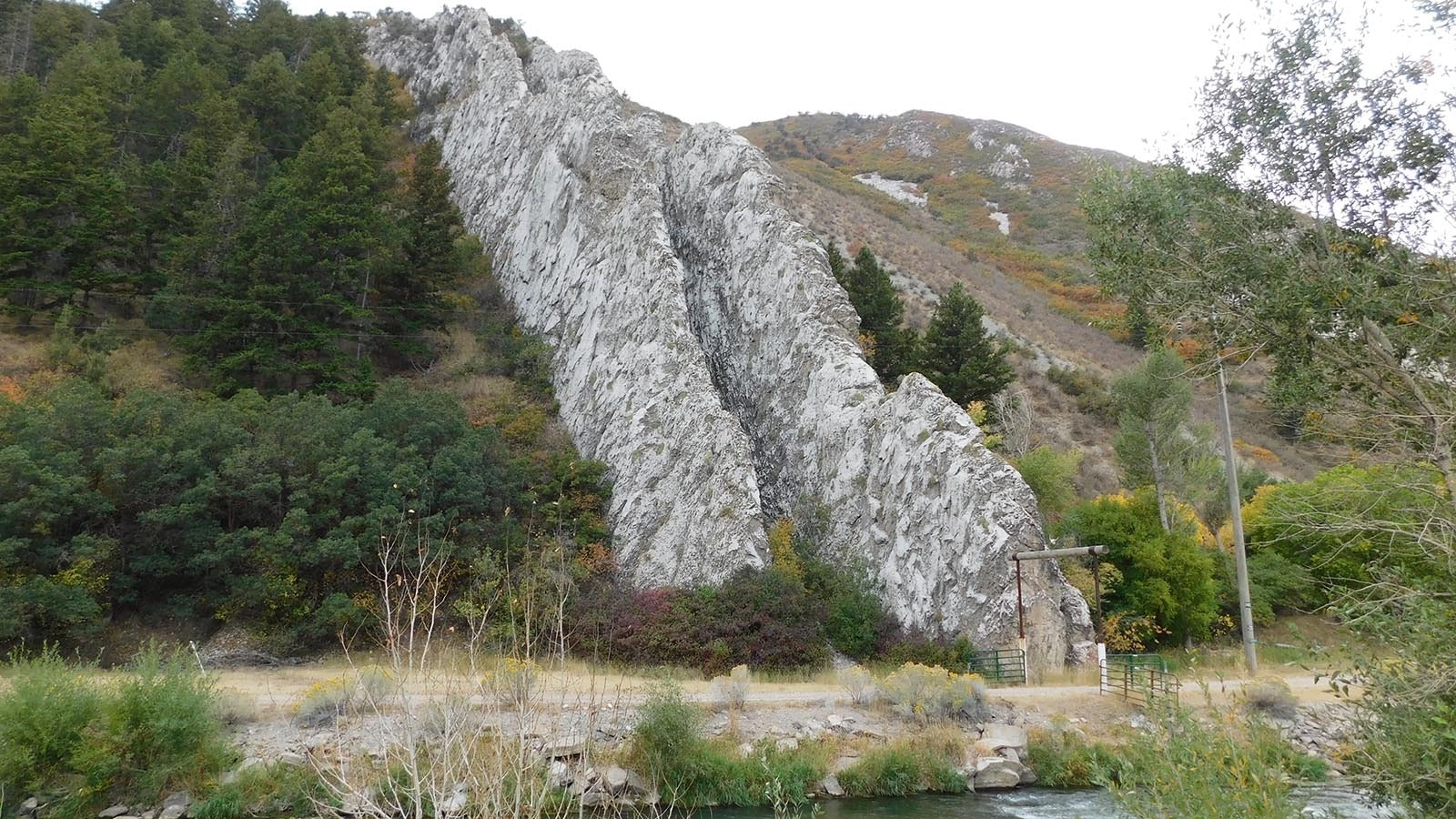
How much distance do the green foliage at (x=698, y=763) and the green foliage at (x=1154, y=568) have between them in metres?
17.4

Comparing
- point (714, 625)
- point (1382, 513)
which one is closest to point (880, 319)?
point (714, 625)

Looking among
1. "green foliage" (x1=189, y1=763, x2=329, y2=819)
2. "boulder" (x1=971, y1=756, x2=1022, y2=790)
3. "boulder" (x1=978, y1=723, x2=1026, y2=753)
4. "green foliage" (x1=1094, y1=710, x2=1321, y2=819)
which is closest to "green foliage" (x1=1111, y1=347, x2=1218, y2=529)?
"boulder" (x1=978, y1=723, x2=1026, y2=753)

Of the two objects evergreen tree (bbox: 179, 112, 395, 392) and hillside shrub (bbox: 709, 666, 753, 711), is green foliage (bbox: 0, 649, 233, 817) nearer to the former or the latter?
hillside shrub (bbox: 709, 666, 753, 711)

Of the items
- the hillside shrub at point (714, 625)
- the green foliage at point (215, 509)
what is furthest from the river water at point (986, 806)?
the green foliage at point (215, 509)

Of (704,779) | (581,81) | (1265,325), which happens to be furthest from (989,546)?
(581,81)

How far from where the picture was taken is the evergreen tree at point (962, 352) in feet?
123

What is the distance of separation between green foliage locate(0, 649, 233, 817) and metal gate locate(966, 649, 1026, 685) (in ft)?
59.5

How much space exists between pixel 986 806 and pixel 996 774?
6.43ft

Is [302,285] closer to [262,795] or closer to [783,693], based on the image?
[262,795]

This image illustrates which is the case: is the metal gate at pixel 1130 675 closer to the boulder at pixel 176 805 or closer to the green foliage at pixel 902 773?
the green foliage at pixel 902 773

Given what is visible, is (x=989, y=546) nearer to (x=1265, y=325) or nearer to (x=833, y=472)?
(x=833, y=472)

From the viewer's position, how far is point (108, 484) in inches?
923

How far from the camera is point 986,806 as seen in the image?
50.5 ft

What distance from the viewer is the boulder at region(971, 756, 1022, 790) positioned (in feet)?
56.1
